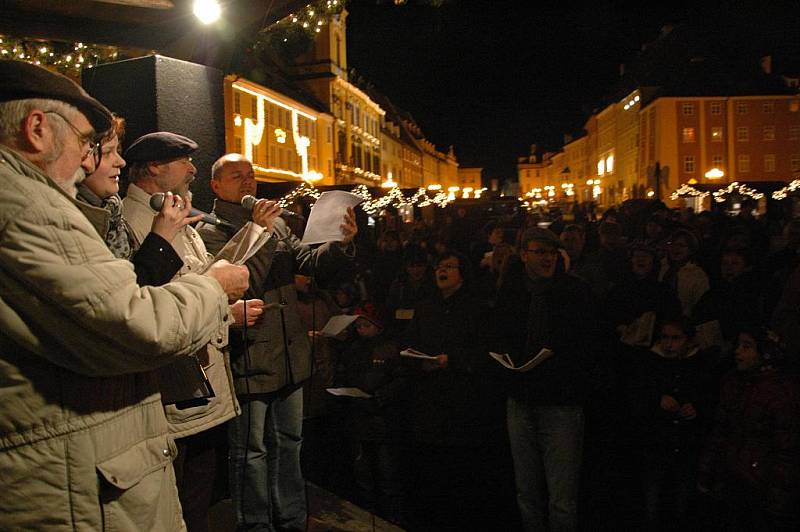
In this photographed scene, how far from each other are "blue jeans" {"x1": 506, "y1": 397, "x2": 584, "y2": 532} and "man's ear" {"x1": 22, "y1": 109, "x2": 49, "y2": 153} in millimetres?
3616

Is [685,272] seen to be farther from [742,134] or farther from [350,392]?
[742,134]

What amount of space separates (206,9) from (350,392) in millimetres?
3240

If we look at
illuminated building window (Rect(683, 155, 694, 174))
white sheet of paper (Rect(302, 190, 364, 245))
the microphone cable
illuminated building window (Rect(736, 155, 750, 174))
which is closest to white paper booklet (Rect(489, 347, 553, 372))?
white sheet of paper (Rect(302, 190, 364, 245))

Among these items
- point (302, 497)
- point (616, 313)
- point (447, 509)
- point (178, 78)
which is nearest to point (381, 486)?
point (447, 509)

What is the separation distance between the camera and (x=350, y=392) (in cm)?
560

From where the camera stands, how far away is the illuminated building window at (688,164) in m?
56.4

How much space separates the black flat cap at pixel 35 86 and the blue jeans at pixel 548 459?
3.60 m

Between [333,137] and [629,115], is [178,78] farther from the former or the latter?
[629,115]

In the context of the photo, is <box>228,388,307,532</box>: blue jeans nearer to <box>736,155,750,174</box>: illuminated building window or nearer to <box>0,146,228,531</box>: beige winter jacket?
<box>0,146,228,531</box>: beige winter jacket

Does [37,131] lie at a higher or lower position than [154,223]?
higher

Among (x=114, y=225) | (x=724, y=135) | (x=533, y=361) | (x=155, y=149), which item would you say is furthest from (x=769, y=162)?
(x=114, y=225)

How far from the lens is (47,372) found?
1.93 m

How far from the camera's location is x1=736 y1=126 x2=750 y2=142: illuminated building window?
183 ft

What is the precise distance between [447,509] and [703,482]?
211 cm
